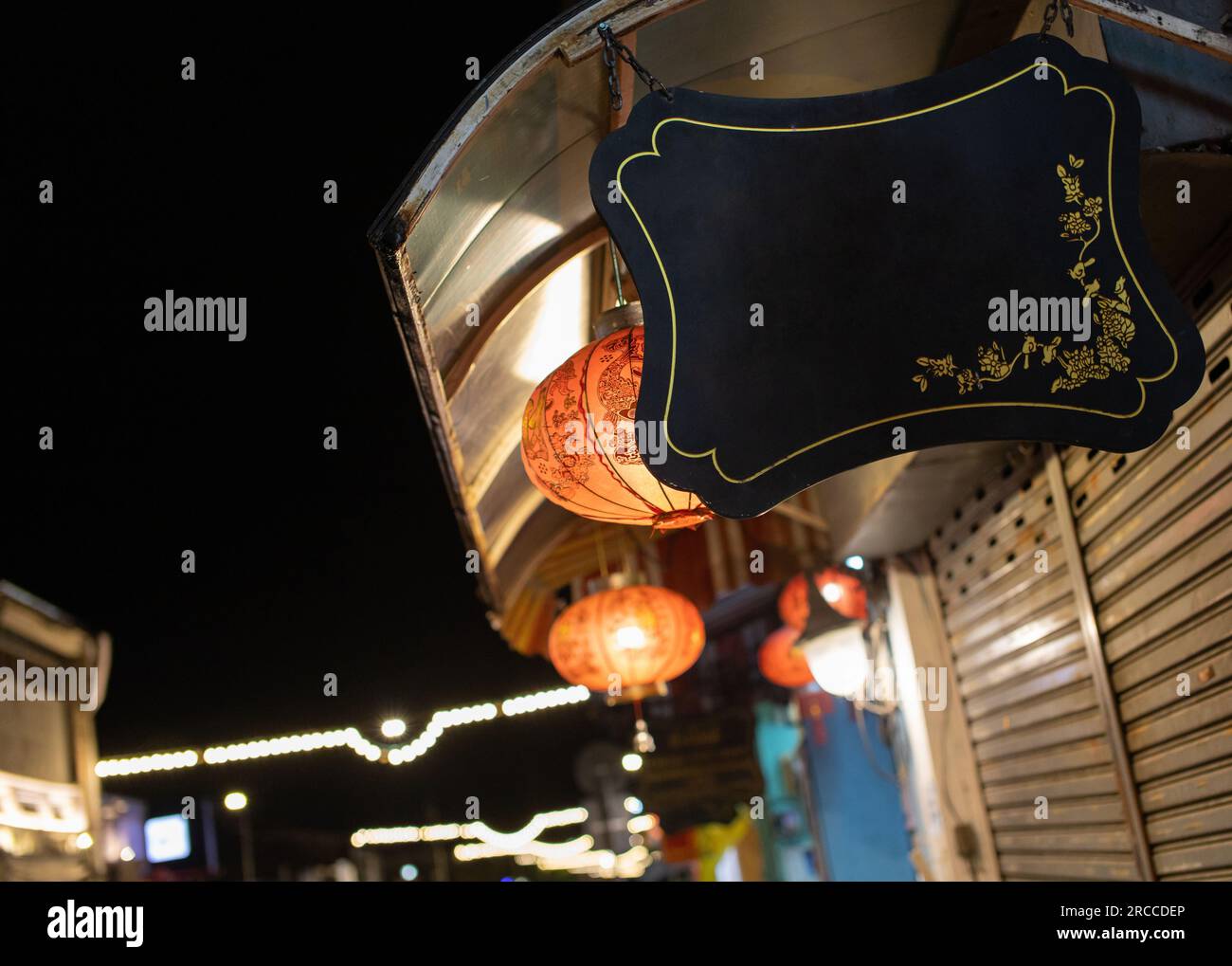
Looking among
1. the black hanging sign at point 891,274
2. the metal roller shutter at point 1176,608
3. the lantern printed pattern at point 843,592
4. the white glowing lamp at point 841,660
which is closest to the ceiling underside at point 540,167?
the black hanging sign at point 891,274

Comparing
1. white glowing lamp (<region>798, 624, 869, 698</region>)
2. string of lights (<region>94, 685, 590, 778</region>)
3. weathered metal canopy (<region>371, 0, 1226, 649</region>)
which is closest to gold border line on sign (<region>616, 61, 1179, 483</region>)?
weathered metal canopy (<region>371, 0, 1226, 649</region>)

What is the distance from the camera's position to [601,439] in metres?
3.70

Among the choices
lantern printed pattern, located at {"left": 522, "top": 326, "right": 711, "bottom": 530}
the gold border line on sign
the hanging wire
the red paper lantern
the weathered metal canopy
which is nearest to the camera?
the gold border line on sign

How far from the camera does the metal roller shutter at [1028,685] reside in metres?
5.29

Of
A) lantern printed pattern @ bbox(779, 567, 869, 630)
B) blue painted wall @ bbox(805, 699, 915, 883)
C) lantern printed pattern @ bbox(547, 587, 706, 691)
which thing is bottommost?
blue painted wall @ bbox(805, 699, 915, 883)

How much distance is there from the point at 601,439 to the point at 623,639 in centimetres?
357

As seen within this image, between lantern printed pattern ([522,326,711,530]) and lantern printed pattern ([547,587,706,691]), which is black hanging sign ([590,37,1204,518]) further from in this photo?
lantern printed pattern ([547,587,706,691])

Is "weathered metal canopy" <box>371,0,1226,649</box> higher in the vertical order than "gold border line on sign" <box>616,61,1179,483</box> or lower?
higher

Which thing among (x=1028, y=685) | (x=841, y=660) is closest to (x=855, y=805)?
(x=841, y=660)

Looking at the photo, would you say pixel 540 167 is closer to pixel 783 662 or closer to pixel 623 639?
pixel 623 639

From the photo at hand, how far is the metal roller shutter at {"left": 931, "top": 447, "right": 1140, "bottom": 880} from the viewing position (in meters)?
5.29

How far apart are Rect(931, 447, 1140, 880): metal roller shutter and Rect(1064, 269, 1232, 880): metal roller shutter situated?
0.35 m
